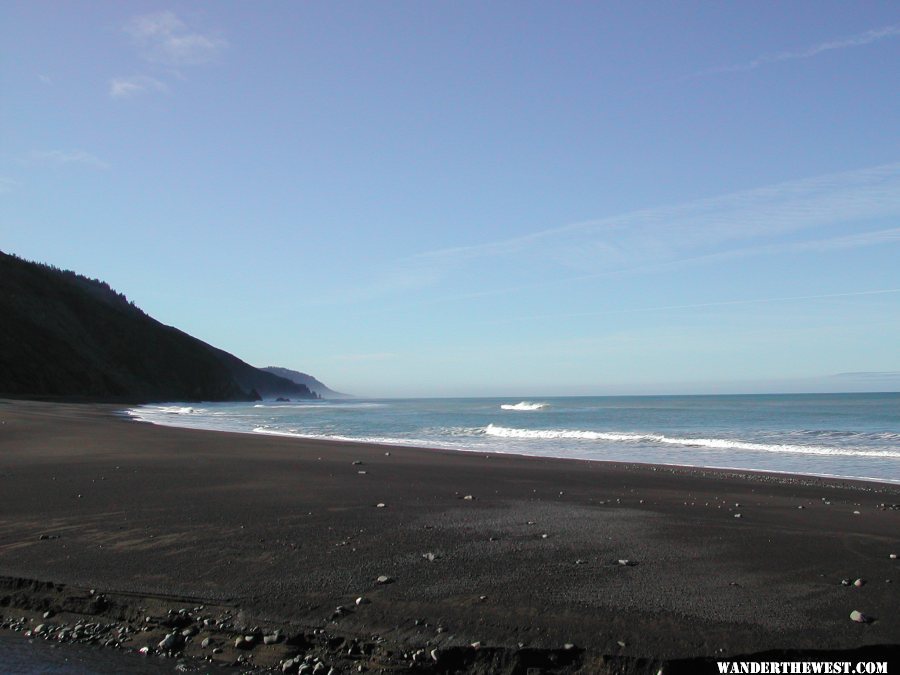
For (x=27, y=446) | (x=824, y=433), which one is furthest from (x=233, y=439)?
(x=824, y=433)

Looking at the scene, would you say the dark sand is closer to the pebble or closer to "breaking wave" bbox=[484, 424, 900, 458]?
the pebble

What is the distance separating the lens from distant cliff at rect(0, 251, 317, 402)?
213ft

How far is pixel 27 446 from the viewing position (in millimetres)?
16047

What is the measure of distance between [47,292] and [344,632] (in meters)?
90.8

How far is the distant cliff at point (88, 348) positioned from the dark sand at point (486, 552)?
55.8 m

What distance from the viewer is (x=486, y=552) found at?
660cm

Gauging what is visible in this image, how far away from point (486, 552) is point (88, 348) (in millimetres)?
84933

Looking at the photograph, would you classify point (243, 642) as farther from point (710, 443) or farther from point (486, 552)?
point (710, 443)

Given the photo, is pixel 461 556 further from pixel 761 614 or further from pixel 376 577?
pixel 761 614

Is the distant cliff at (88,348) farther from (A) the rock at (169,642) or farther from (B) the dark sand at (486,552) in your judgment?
(A) the rock at (169,642)

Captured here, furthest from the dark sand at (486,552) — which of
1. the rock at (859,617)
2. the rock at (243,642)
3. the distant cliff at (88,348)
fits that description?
the distant cliff at (88,348)

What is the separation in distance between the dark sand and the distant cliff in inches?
2196

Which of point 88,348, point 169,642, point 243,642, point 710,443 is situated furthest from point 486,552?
point 88,348

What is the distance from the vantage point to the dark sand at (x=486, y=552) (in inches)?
186
